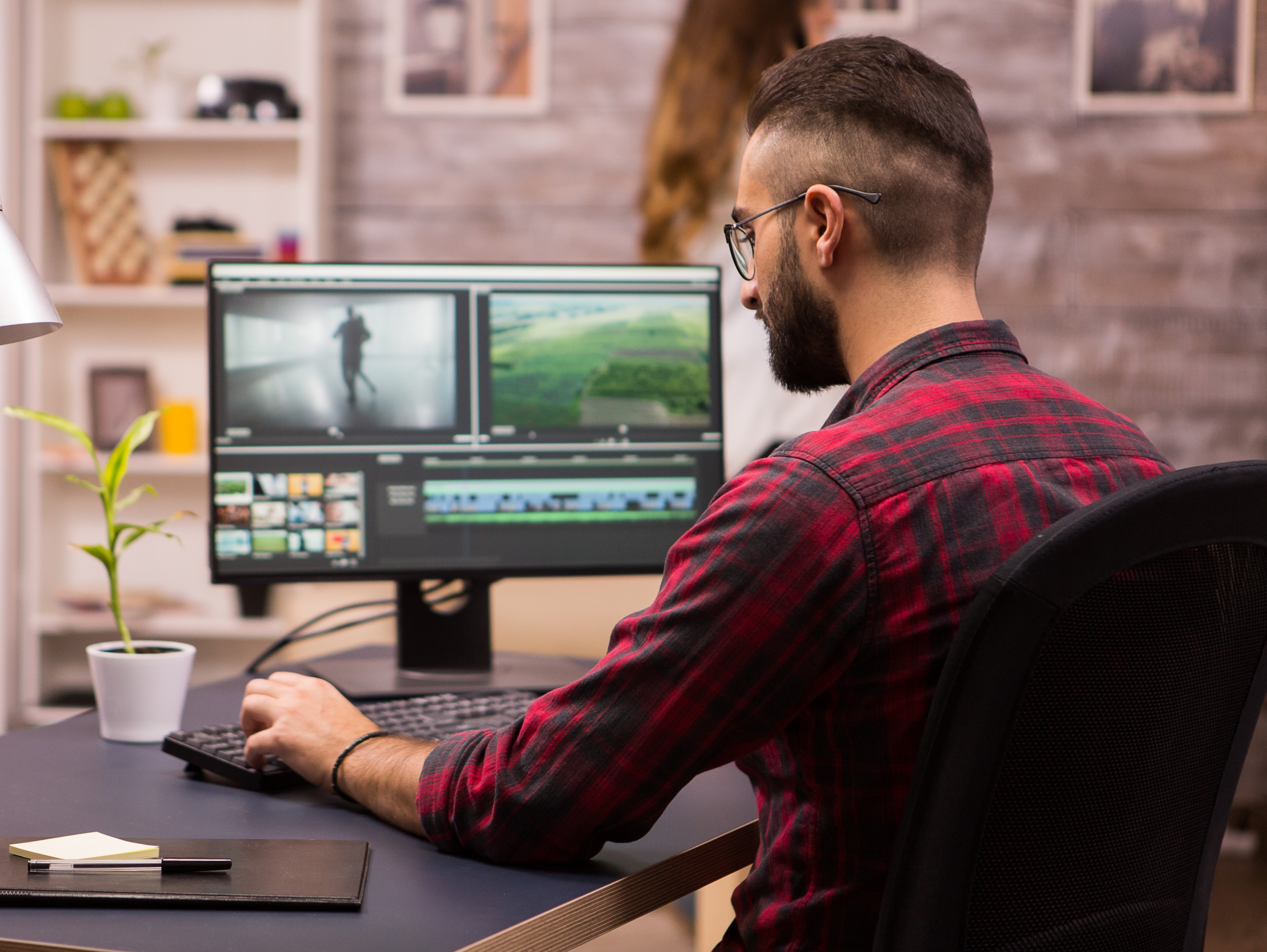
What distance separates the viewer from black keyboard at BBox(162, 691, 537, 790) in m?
1.09

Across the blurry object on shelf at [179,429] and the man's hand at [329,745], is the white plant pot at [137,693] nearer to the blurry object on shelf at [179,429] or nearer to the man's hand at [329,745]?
the man's hand at [329,745]

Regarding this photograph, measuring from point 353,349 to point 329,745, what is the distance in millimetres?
619

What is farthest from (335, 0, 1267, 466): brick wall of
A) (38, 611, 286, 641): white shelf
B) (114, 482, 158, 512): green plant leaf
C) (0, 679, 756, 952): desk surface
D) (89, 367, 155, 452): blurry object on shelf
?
(0, 679, 756, 952): desk surface

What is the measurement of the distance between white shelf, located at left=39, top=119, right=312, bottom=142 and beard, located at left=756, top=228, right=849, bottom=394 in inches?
97.1

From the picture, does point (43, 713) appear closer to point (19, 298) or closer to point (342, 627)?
point (342, 627)

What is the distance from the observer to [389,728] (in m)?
1.21

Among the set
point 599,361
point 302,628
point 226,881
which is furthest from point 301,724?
point 599,361

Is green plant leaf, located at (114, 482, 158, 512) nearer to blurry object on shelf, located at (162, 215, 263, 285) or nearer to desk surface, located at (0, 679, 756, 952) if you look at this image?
desk surface, located at (0, 679, 756, 952)

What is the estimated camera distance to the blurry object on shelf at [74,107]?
3.32m

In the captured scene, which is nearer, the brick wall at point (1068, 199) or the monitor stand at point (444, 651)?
the monitor stand at point (444, 651)

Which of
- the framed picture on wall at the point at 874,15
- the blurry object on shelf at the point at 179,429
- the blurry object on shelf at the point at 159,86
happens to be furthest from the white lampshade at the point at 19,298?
the framed picture on wall at the point at 874,15

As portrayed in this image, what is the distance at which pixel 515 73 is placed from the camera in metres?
3.40

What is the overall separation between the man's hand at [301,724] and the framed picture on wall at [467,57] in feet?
8.39

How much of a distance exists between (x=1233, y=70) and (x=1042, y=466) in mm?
2889
